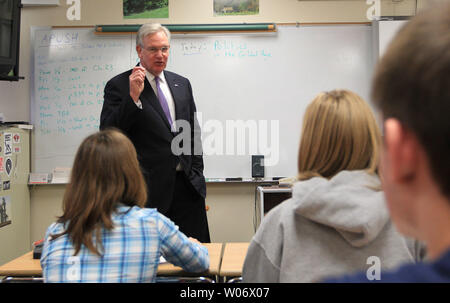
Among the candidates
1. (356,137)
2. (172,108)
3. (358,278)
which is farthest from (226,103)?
(358,278)

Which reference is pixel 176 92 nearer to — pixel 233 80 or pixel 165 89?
pixel 165 89

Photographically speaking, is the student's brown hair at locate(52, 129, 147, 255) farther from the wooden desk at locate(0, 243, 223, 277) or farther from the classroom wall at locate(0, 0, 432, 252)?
the classroom wall at locate(0, 0, 432, 252)

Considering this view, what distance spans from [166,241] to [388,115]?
1.27 metres

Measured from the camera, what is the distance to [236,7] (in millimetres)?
4074

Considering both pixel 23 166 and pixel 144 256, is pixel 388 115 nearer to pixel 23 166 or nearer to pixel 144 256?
pixel 144 256

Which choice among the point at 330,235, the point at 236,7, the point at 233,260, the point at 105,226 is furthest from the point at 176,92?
the point at 330,235

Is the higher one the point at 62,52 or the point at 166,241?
the point at 62,52

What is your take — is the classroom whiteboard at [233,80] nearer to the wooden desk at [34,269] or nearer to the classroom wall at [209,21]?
the classroom wall at [209,21]

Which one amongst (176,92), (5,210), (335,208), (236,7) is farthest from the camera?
(236,7)

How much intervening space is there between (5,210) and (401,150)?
396 centimetres

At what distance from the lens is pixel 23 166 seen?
404cm

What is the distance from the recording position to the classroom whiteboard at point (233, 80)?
13.4ft

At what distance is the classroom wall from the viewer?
13.4 feet

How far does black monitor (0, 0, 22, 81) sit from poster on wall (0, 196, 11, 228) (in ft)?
3.27
